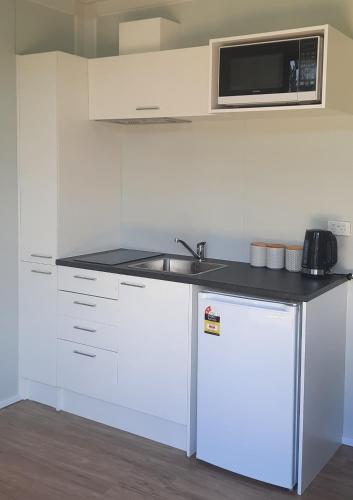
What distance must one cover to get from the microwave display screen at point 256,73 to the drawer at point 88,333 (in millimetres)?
1484

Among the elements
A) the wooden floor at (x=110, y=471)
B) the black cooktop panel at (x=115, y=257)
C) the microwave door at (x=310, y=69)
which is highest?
the microwave door at (x=310, y=69)

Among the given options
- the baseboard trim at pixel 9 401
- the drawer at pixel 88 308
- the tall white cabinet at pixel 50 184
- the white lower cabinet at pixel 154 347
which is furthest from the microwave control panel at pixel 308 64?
the baseboard trim at pixel 9 401

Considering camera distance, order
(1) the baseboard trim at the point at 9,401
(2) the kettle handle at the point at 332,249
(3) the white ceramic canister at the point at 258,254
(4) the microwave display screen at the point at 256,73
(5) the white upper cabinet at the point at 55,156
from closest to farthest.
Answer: (4) the microwave display screen at the point at 256,73, (2) the kettle handle at the point at 332,249, (3) the white ceramic canister at the point at 258,254, (5) the white upper cabinet at the point at 55,156, (1) the baseboard trim at the point at 9,401

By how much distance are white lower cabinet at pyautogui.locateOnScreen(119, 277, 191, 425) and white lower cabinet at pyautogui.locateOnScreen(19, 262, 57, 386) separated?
1.72ft

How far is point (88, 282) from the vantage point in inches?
136

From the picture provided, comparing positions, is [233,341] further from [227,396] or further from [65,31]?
[65,31]

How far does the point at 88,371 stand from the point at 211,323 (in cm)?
95

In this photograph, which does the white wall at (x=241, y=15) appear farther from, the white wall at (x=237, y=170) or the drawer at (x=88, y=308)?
the drawer at (x=88, y=308)

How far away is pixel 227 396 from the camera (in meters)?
2.94

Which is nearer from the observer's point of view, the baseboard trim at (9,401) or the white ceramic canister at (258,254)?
the white ceramic canister at (258,254)

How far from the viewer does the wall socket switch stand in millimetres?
3160

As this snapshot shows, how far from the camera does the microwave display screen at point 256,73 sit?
2.88 meters

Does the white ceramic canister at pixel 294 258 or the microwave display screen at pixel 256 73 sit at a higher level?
the microwave display screen at pixel 256 73

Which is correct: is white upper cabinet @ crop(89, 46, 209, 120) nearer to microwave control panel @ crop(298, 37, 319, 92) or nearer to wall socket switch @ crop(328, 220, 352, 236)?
microwave control panel @ crop(298, 37, 319, 92)
